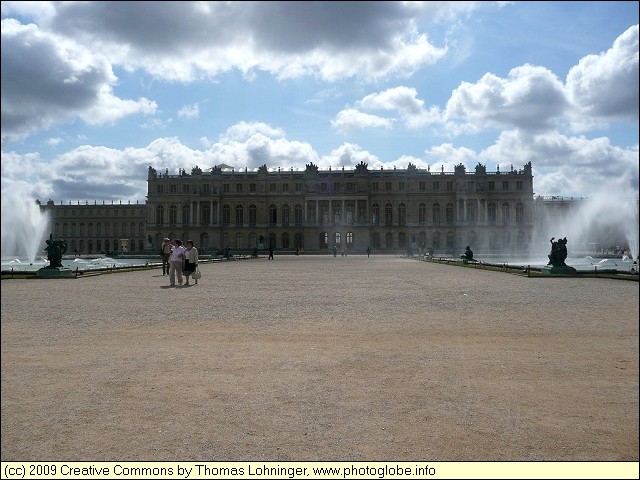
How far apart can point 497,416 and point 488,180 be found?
97.1m

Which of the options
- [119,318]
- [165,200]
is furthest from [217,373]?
[165,200]

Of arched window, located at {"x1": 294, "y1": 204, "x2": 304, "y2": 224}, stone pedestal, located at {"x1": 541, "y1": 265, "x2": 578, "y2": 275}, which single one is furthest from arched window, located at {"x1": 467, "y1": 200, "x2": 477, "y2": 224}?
stone pedestal, located at {"x1": 541, "y1": 265, "x2": 578, "y2": 275}

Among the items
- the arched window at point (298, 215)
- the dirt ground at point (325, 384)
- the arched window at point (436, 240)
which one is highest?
the arched window at point (298, 215)

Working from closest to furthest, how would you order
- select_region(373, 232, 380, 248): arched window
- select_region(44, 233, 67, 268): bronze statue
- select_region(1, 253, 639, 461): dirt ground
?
select_region(1, 253, 639, 461): dirt ground < select_region(44, 233, 67, 268): bronze statue < select_region(373, 232, 380, 248): arched window

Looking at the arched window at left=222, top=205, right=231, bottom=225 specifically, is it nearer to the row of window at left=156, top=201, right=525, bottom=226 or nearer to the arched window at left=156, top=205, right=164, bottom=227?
A: the row of window at left=156, top=201, right=525, bottom=226

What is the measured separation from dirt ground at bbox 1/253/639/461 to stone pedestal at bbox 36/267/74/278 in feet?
38.4

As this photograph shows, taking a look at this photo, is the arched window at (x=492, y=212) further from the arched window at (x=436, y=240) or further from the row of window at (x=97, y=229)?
the row of window at (x=97, y=229)

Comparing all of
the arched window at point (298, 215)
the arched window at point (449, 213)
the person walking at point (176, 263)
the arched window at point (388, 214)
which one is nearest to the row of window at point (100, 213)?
the person walking at point (176, 263)

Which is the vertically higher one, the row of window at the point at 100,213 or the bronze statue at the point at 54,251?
the row of window at the point at 100,213

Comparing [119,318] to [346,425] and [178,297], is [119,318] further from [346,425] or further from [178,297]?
[346,425]

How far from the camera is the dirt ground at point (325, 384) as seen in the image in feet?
14.7

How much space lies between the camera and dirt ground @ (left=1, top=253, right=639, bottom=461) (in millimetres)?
4488

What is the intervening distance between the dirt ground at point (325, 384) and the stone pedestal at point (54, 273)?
38.4ft

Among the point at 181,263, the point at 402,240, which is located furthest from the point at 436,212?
the point at 181,263
